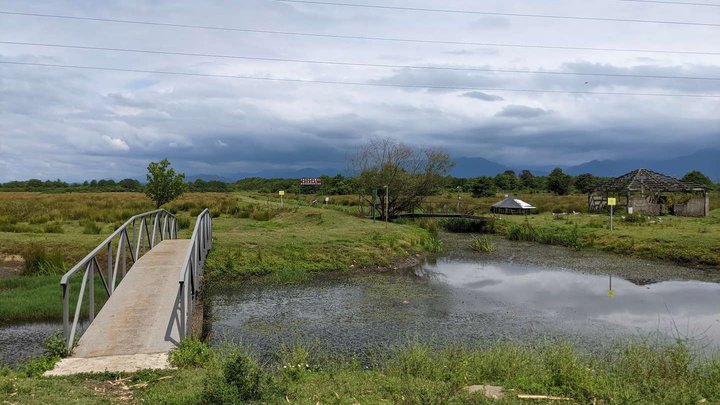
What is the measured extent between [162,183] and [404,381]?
79.1ft

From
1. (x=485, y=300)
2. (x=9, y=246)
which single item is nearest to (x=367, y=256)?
(x=485, y=300)

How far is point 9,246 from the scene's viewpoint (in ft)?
57.2

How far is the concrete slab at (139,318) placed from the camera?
768 centimetres

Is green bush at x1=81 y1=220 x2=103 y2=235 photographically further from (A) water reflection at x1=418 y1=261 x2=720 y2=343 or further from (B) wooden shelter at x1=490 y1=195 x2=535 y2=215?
(B) wooden shelter at x1=490 y1=195 x2=535 y2=215

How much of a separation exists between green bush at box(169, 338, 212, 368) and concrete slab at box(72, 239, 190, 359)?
0.38 m

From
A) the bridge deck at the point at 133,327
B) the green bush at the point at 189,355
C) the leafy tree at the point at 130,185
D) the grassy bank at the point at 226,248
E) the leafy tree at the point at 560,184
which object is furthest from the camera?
the leafy tree at the point at 130,185

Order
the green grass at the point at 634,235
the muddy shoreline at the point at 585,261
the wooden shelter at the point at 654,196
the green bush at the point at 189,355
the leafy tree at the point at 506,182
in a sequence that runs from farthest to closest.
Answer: the leafy tree at the point at 506,182 < the wooden shelter at the point at 654,196 < the green grass at the point at 634,235 < the muddy shoreline at the point at 585,261 < the green bush at the point at 189,355

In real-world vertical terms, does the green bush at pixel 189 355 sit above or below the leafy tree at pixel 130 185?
below

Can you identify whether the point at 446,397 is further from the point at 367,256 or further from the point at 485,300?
the point at 367,256

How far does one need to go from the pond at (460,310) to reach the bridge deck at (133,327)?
168 centimetres

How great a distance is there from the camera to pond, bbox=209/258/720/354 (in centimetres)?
1112

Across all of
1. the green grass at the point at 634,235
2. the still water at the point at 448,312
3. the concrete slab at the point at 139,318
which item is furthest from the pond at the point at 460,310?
the green grass at the point at 634,235

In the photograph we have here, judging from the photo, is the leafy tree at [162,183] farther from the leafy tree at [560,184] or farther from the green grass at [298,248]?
the leafy tree at [560,184]

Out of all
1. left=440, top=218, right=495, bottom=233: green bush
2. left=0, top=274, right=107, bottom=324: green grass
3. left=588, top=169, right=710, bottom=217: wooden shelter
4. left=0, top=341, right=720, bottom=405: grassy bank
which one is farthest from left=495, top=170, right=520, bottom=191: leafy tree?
left=0, top=341, right=720, bottom=405: grassy bank
